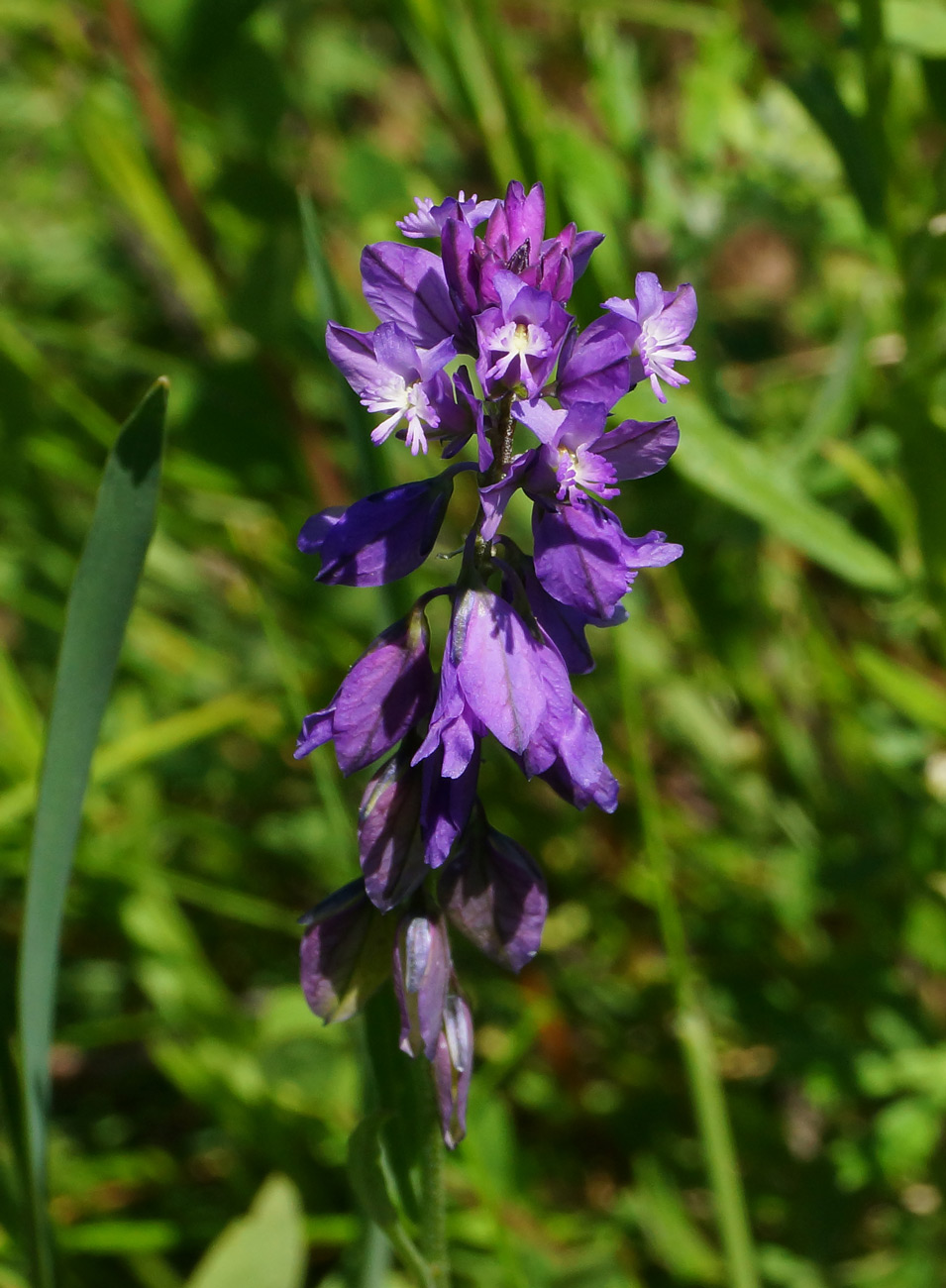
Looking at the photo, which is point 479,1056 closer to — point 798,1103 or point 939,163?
point 798,1103

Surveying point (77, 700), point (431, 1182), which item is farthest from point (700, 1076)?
point (77, 700)

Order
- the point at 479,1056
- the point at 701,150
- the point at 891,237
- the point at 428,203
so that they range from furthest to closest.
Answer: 1. the point at 479,1056
2. the point at 701,150
3. the point at 891,237
4. the point at 428,203

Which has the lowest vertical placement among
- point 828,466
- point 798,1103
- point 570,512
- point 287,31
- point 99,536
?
point 798,1103

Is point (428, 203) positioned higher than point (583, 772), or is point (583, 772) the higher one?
point (428, 203)

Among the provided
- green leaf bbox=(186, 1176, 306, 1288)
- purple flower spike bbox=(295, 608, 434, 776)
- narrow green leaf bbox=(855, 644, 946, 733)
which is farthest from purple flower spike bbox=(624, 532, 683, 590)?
green leaf bbox=(186, 1176, 306, 1288)

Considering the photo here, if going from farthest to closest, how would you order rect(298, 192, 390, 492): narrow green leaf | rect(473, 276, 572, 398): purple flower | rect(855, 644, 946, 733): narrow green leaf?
1. rect(855, 644, 946, 733): narrow green leaf
2. rect(298, 192, 390, 492): narrow green leaf
3. rect(473, 276, 572, 398): purple flower

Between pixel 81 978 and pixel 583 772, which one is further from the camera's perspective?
pixel 81 978

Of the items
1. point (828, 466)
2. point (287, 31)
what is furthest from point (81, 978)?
point (287, 31)

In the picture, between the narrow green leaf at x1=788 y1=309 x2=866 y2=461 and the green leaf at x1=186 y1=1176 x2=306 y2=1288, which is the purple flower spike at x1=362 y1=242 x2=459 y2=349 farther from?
the green leaf at x1=186 y1=1176 x2=306 y2=1288
